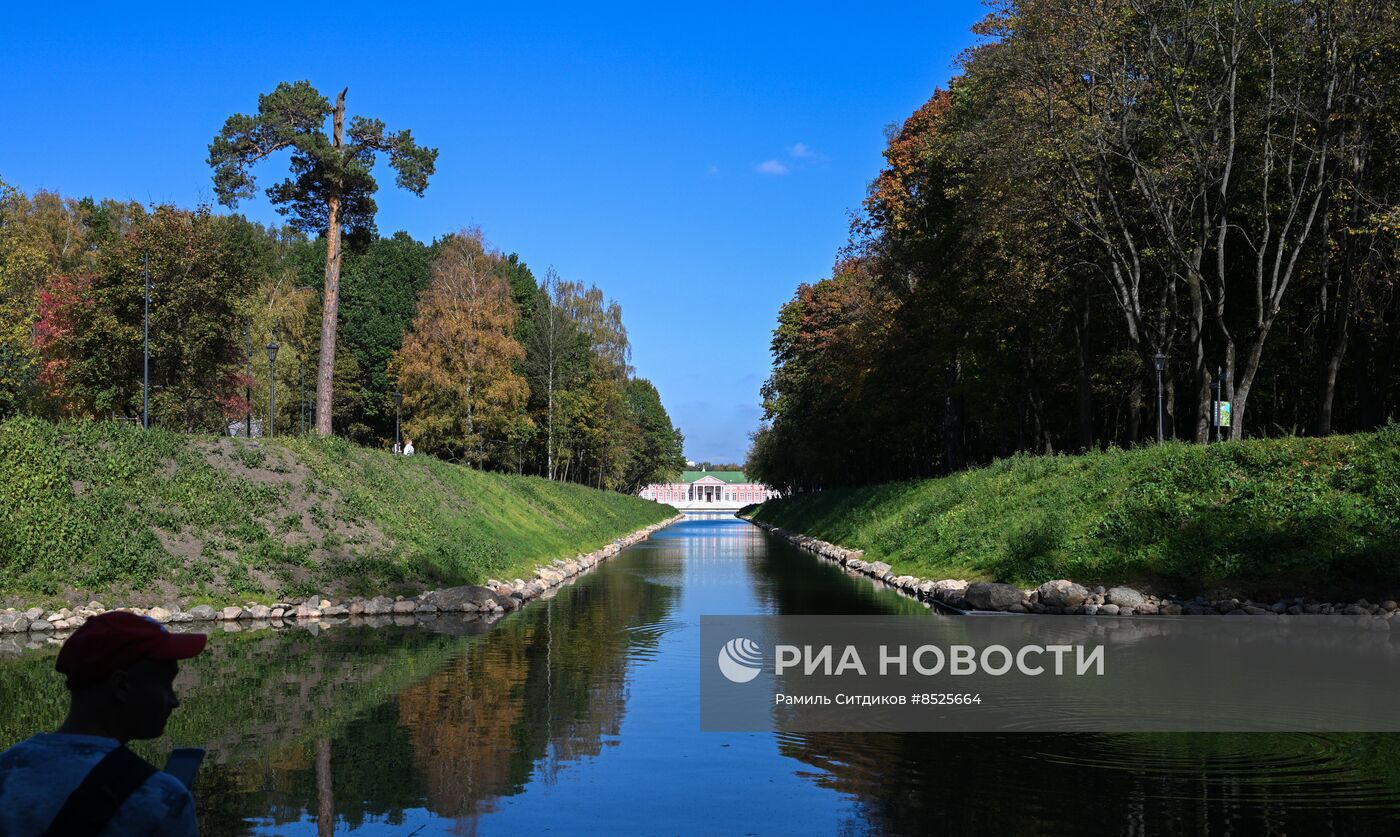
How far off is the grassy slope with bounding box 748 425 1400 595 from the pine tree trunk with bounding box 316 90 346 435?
19.8 metres

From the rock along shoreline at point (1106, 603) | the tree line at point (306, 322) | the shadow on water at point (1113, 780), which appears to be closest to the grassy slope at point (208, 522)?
the tree line at point (306, 322)

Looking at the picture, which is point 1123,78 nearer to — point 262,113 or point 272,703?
point 262,113

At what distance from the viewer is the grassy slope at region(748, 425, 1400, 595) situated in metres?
23.4

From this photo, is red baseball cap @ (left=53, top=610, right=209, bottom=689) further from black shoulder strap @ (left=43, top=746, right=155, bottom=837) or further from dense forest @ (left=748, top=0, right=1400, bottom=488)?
dense forest @ (left=748, top=0, right=1400, bottom=488)

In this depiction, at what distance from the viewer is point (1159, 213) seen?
3019 cm

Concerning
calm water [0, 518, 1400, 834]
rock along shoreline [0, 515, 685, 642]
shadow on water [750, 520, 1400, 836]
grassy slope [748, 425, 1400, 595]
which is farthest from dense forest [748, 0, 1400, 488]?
calm water [0, 518, 1400, 834]

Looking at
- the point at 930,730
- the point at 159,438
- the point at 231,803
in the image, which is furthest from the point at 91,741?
the point at 159,438

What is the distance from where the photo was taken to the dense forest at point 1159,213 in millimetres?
29312

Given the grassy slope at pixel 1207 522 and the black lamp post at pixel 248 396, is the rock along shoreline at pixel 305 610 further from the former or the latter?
the black lamp post at pixel 248 396

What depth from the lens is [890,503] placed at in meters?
49.2

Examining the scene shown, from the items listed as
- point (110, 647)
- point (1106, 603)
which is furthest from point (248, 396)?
point (110, 647)

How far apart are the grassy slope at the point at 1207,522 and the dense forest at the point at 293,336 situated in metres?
23.4

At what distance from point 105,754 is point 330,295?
3505cm

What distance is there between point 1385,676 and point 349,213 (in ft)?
104
